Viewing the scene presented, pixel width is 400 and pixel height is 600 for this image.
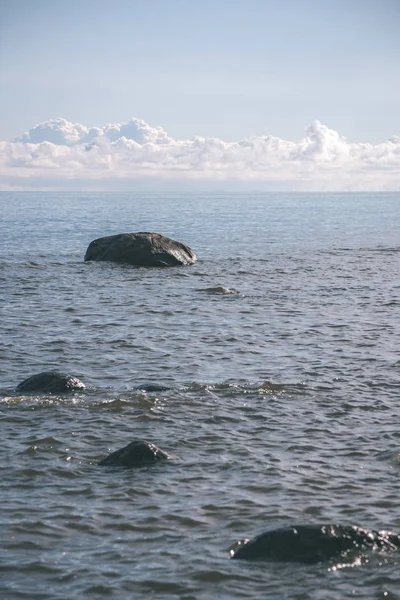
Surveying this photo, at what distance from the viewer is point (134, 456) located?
12.3 metres

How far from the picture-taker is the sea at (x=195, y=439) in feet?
30.0

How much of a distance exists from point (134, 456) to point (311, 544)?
3719 mm

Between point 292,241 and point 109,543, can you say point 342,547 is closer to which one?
point 109,543

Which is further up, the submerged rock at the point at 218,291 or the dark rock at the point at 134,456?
the submerged rock at the point at 218,291

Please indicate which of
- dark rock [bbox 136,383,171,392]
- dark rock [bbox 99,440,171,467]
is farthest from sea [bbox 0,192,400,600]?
dark rock [bbox 99,440,171,467]

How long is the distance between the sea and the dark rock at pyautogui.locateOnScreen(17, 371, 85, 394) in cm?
29

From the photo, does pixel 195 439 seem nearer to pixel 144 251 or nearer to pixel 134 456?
pixel 134 456

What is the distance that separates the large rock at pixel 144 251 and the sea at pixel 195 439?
8.78m

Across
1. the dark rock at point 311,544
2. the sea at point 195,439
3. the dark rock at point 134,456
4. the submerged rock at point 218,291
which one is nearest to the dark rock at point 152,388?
the sea at point 195,439

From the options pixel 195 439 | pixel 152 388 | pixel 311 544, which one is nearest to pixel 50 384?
pixel 152 388

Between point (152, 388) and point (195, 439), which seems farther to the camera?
point (152, 388)

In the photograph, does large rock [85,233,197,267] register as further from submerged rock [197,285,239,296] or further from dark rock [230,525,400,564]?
dark rock [230,525,400,564]

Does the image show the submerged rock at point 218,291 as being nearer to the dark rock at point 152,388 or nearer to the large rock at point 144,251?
the large rock at point 144,251

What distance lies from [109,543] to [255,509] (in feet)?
6.80
